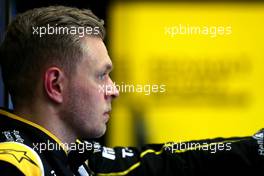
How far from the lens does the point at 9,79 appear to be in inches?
63.2

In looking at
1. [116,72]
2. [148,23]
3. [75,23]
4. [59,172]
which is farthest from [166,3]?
[59,172]

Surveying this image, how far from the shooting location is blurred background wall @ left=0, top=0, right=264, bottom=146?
2.75m

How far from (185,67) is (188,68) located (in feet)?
0.05

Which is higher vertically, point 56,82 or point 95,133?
point 56,82

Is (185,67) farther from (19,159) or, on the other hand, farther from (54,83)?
(19,159)

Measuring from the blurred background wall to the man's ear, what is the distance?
3.71 ft

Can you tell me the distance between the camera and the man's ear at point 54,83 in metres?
1.57

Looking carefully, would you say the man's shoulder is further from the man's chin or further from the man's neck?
the man's chin

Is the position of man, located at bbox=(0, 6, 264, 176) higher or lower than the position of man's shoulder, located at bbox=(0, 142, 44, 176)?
higher

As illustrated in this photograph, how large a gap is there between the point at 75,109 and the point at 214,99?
124 centimetres

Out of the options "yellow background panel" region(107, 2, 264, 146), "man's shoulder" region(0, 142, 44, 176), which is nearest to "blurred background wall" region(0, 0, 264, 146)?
"yellow background panel" region(107, 2, 264, 146)

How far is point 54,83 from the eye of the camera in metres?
1.58

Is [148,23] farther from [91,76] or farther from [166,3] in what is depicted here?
[91,76]

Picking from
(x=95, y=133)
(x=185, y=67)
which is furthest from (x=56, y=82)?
(x=185, y=67)
